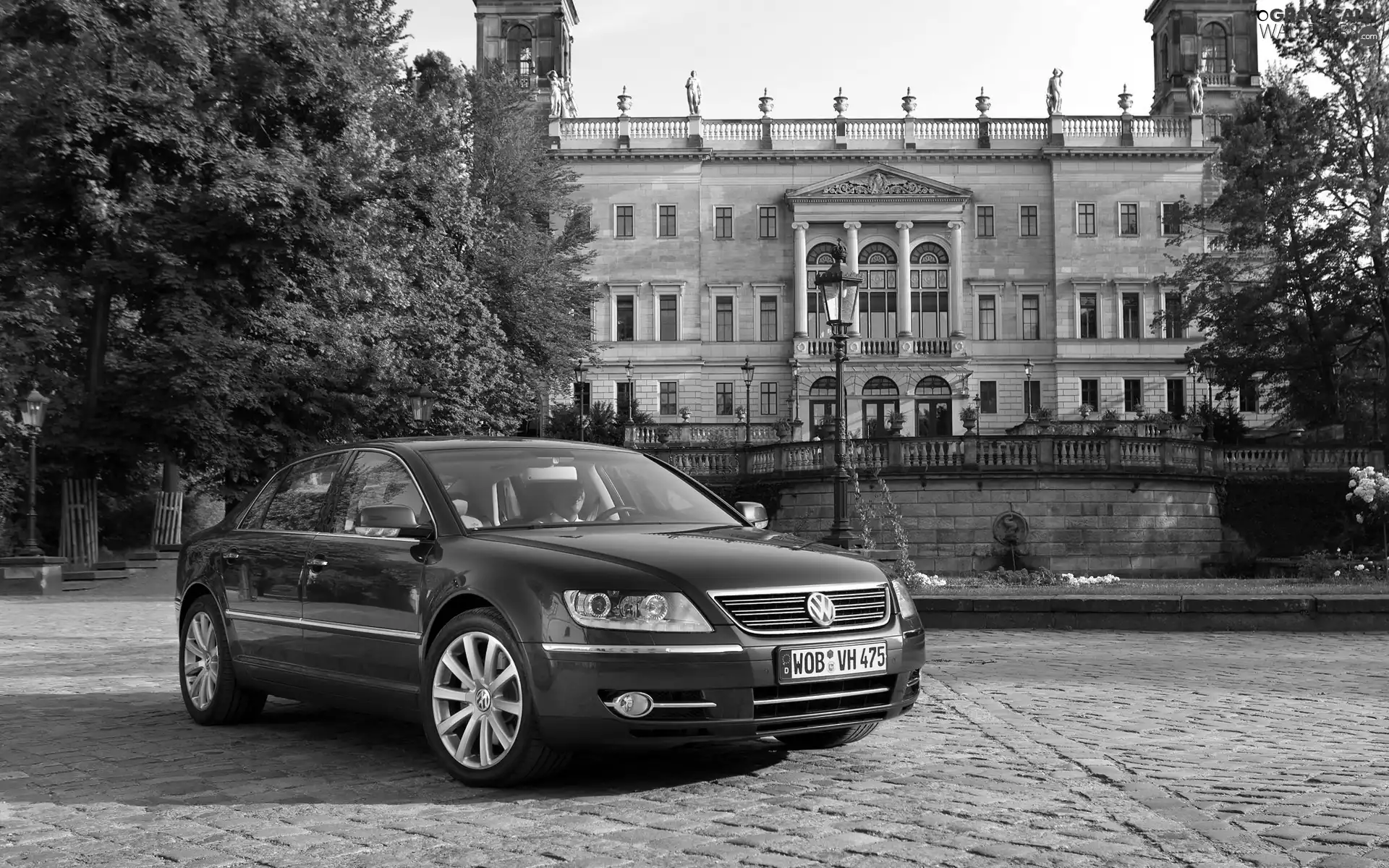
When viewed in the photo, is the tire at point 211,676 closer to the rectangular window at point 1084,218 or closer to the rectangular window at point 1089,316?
the rectangular window at point 1089,316

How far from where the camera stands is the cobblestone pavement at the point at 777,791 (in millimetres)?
5012

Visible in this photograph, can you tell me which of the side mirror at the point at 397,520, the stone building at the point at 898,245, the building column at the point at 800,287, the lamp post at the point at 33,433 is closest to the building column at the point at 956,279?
the stone building at the point at 898,245

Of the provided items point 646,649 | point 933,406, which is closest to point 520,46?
point 933,406

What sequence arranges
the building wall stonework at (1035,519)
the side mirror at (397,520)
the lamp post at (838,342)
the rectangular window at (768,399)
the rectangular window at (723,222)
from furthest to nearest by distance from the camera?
the rectangular window at (723,222), the rectangular window at (768,399), the building wall stonework at (1035,519), the lamp post at (838,342), the side mirror at (397,520)

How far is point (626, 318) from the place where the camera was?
6988 centimetres

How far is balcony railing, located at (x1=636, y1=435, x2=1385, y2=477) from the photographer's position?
119 feet

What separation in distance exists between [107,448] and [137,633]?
12.9 meters

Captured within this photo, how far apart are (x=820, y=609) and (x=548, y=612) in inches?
46.9

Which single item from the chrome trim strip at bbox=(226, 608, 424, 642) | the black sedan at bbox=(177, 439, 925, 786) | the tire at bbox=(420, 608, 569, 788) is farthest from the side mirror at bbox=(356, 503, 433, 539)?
the tire at bbox=(420, 608, 569, 788)

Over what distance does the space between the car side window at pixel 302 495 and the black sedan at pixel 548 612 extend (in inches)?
0.7

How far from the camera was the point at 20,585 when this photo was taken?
84.8ft

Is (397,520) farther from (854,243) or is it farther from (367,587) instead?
(854,243)

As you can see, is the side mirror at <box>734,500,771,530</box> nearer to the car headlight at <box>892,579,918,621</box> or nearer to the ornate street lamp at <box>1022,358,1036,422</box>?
the car headlight at <box>892,579,918,621</box>

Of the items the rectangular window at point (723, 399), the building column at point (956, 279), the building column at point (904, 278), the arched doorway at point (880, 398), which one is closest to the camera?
the arched doorway at point (880, 398)
